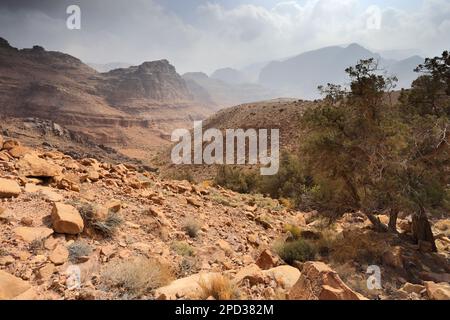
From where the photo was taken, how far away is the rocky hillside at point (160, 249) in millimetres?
4199

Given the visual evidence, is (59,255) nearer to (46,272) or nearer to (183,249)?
(46,272)

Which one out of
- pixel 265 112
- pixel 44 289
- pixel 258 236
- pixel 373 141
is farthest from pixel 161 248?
pixel 265 112

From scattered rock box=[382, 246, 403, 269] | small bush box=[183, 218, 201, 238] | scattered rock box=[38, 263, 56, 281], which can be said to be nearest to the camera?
scattered rock box=[38, 263, 56, 281]

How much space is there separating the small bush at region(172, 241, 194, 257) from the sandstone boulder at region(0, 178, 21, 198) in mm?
3063

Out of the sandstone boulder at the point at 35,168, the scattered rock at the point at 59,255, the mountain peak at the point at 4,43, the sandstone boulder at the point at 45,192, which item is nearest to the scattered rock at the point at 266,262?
the scattered rock at the point at 59,255

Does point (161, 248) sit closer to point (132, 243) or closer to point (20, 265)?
point (132, 243)

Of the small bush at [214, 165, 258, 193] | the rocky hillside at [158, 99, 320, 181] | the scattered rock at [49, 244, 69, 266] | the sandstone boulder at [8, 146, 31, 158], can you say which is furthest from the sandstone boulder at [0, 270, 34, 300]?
the rocky hillside at [158, 99, 320, 181]

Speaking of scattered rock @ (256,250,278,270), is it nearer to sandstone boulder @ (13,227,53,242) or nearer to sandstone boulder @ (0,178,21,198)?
sandstone boulder @ (13,227,53,242)

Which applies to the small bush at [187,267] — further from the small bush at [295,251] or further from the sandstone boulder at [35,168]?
the sandstone boulder at [35,168]

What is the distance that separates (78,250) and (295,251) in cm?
454

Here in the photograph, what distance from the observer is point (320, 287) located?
4.08 meters

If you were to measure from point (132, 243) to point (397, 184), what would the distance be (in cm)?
645

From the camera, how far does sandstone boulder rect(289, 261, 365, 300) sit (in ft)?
12.9

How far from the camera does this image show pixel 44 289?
399 cm
